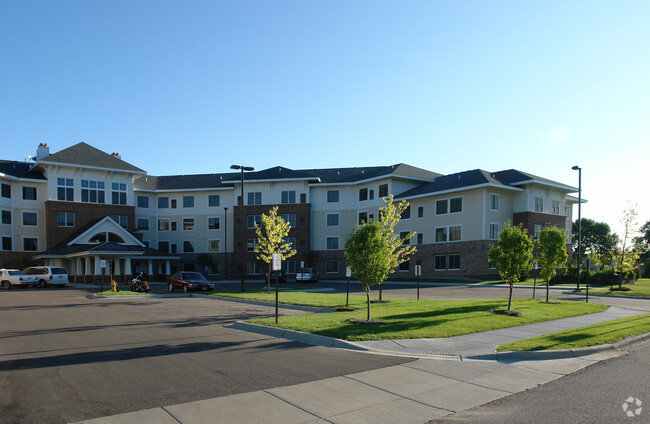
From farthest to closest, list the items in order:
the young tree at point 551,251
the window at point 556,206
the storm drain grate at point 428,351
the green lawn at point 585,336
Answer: the window at point 556,206 < the young tree at point 551,251 < the green lawn at point 585,336 < the storm drain grate at point 428,351

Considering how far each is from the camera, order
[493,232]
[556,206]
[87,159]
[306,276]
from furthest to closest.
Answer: [87,159] → [556,206] → [306,276] → [493,232]

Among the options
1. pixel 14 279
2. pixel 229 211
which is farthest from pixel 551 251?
pixel 229 211

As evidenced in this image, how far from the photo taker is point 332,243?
5872 centimetres

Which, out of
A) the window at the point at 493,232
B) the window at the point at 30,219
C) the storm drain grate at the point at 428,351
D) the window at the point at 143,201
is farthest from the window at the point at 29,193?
the storm drain grate at the point at 428,351

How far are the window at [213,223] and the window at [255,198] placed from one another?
5.49 metres

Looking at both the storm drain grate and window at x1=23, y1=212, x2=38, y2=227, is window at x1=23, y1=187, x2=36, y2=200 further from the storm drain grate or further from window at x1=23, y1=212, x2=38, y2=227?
the storm drain grate

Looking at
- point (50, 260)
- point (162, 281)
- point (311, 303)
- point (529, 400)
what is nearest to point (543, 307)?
point (311, 303)

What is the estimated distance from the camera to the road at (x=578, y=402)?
6.00 metres

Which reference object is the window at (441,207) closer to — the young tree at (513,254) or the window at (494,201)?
the window at (494,201)

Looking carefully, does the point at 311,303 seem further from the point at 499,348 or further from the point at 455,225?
the point at 455,225

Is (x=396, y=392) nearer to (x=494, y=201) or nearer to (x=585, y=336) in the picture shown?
(x=585, y=336)

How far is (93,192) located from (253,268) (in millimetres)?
20875

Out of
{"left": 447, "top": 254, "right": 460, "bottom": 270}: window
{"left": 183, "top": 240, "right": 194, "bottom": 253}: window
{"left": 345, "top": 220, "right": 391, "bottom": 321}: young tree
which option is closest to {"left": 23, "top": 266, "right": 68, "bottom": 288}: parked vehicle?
{"left": 183, "top": 240, "right": 194, "bottom": 253}: window

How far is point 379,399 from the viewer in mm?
6883
